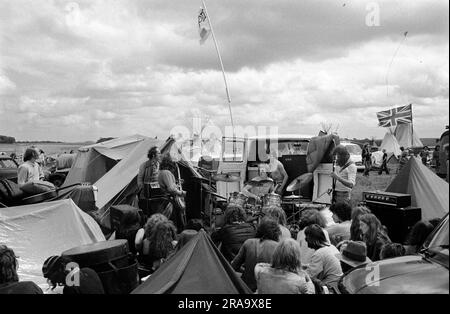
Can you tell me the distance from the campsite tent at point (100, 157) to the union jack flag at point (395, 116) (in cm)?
1082

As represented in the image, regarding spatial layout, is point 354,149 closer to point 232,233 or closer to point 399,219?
point 399,219

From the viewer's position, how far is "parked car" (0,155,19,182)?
11904mm

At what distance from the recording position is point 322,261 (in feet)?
12.3

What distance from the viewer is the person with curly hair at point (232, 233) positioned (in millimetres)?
Result: 4516

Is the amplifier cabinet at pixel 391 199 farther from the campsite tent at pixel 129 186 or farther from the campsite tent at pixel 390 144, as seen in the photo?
the campsite tent at pixel 390 144

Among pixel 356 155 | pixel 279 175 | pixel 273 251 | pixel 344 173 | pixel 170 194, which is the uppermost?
pixel 356 155

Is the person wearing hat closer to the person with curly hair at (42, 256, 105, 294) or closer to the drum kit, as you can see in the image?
the person with curly hair at (42, 256, 105, 294)

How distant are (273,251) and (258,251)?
15 centimetres

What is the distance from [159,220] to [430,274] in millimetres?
2954

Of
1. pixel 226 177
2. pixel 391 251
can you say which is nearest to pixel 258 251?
pixel 391 251

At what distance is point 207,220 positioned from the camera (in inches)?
329

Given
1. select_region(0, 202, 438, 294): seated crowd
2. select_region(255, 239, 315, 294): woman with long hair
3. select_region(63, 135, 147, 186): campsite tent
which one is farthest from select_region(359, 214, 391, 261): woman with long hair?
select_region(63, 135, 147, 186): campsite tent

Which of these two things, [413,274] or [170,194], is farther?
[170,194]

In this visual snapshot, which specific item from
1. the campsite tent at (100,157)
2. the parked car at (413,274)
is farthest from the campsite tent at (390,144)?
the parked car at (413,274)
